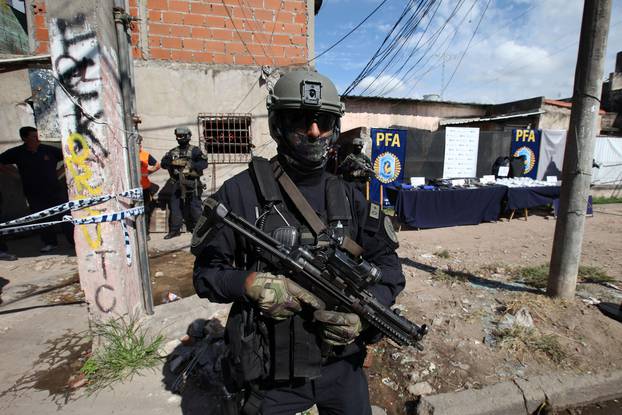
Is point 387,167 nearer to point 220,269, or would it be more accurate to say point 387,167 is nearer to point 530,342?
point 530,342

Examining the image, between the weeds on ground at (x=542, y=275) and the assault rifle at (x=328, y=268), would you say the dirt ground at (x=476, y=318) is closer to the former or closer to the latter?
the weeds on ground at (x=542, y=275)

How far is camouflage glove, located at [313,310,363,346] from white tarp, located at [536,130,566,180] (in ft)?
34.0

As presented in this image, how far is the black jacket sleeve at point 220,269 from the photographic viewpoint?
1264 mm

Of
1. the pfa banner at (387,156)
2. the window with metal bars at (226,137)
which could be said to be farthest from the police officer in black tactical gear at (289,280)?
the pfa banner at (387,156)

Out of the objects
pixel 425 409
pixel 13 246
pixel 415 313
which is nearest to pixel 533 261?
pixel 415 313

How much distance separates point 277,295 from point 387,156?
6.99 metres

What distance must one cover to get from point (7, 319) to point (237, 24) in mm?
5927

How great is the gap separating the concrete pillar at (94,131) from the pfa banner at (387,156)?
19.2ft

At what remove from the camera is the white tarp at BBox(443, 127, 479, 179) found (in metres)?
8.22

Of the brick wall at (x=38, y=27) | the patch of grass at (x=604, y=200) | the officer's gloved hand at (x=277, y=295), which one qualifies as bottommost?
the patch of grass at (x=604, y=200)

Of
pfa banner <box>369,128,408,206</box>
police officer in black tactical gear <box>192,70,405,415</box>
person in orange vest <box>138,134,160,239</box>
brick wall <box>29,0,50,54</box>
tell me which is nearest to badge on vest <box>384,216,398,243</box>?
police officer in black tactical gear <box>192,70,405,415</box>

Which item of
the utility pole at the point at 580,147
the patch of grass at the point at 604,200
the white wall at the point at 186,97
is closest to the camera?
the utility pole at the point at 580,147

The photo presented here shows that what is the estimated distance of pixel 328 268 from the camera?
1.30 meters

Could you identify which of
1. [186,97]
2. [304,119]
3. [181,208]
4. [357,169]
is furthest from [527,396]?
[186,97]
